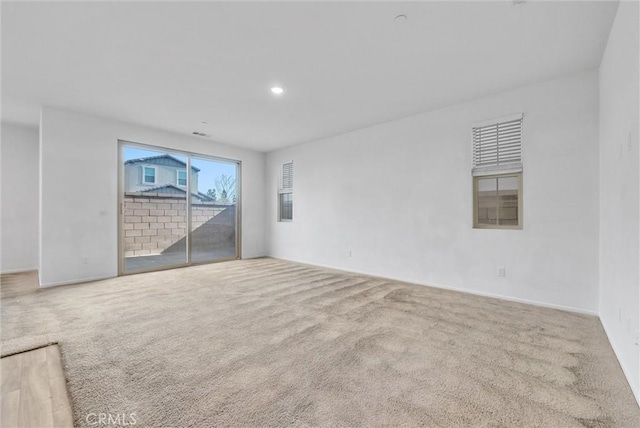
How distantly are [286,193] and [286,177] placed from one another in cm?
39

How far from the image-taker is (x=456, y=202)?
13.1ft

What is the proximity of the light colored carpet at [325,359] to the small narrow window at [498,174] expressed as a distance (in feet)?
3.64

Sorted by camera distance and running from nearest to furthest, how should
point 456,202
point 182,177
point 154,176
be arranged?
point 456,202, point 154,176, point 182,177

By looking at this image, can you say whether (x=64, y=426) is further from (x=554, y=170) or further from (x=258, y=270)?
(x=554, y=170)

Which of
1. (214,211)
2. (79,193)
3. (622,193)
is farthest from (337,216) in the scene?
(79,193)

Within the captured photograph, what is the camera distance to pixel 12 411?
1.56 meters

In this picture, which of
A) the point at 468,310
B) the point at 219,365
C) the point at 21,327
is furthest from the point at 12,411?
the point at 468,310

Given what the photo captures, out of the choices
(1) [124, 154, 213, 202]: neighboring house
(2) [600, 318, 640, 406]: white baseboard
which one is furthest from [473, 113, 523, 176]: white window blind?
(1) [124, 154, 213, 202]: neighboring house

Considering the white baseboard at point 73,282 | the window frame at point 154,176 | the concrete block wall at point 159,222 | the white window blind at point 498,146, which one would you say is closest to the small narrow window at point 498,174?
the white window blind at point 498,146

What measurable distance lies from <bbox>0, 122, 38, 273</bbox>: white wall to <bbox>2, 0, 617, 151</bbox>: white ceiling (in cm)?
125

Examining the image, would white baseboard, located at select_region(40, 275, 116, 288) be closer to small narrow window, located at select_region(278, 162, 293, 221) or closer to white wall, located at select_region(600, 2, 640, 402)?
small narrow window, located at select_region(278, 162, 293, 221)

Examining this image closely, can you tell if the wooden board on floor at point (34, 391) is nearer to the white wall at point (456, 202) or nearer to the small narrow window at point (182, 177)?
the small narrow window at point (182, 177)

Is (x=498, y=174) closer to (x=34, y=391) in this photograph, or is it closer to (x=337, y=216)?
(x=337, y=216)

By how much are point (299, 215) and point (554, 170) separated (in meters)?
4.51
